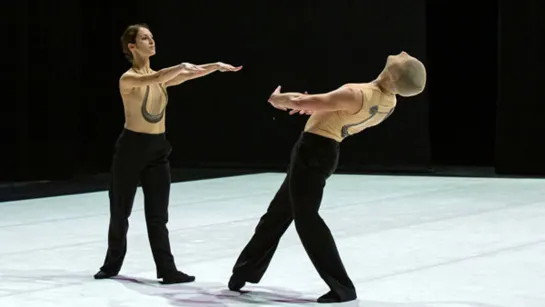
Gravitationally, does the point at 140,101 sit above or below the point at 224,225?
above

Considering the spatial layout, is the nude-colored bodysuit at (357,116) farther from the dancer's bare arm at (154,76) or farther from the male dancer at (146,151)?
the male dancer at (146,151)

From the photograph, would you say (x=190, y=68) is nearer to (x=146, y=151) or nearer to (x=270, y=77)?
(x=146, y=151)

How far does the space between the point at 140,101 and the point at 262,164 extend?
6.83 meters

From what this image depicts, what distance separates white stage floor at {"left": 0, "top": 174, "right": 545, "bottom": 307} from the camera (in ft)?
16.6

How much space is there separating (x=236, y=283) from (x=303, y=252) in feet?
4.31

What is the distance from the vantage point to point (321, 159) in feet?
15.5

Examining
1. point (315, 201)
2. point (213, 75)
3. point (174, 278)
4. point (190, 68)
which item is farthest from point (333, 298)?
point (213, 75)

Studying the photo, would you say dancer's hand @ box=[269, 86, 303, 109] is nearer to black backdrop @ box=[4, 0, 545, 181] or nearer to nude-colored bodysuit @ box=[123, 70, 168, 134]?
nude-colored bodysuit @ box=[123, 70, 168, 134]

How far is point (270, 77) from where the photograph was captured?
11930 millimetres

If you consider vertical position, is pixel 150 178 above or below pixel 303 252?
above

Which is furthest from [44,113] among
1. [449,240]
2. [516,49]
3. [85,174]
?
[449,240]

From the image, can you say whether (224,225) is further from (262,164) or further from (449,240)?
(262,164)

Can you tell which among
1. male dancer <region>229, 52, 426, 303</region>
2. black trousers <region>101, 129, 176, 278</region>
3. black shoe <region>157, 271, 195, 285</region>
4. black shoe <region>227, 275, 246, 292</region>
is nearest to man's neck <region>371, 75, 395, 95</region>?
male dancer <region>229, 52, 426, 303</region>

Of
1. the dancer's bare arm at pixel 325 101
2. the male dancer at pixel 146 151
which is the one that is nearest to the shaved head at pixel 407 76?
the dancer's bare arm at pixel 325 101
